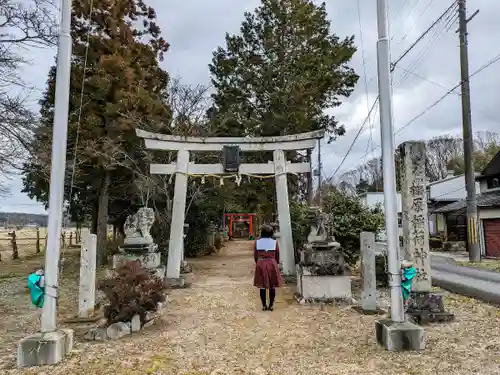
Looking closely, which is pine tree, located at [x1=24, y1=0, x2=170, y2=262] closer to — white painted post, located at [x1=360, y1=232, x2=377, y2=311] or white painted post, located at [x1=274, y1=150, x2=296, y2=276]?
white painted post, located at [x1=274, y1=150, x2=296, y2=276]

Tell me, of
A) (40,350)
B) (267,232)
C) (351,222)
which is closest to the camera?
(40,350)

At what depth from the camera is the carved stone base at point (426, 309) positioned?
616cm

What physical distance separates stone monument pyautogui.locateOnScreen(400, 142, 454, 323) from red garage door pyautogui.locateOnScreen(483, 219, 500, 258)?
1654cm

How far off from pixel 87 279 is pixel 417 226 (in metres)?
5.87

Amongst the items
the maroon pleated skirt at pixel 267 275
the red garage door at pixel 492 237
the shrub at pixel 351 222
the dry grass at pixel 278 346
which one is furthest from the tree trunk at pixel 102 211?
the red garage door at pixel 492 237

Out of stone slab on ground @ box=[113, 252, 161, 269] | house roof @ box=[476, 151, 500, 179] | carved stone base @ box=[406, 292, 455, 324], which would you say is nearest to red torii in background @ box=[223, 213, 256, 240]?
house roof @ box=[476, 151, 500, 179]

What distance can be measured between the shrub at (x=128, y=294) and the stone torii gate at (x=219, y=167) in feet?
16.2

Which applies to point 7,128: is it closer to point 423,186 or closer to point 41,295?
point 41,295

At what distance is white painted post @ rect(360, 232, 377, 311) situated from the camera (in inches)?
292

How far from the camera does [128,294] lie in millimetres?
5953

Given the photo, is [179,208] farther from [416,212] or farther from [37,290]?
[416,212]

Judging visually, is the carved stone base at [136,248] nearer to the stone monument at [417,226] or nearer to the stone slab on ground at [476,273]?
the stone monument at [417,226]

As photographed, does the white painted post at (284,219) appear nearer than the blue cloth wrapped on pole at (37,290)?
No

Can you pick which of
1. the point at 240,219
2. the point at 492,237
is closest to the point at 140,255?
the point at 492,237
